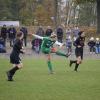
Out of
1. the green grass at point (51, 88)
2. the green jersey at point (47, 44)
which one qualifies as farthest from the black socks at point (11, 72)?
the green jersey at point (47, 44)

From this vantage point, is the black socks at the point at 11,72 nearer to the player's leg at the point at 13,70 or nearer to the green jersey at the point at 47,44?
the player's leg at the point at 13,70

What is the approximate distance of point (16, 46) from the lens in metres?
18.0

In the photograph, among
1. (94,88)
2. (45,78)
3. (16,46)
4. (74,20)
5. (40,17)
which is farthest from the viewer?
(74,20)

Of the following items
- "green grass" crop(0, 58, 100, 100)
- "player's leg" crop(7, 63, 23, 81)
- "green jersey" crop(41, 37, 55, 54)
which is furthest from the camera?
"green jersey" crop(41, 37, 55, 54)

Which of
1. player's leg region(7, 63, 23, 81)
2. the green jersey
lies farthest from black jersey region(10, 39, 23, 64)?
the green jersey

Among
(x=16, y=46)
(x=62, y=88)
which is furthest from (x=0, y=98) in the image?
(x=16, y=46)

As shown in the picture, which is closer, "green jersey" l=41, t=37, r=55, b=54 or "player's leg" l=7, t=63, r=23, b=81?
"player's leg" l=7, t=63, r=23, b=81

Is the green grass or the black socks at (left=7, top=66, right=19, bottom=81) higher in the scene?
the black socks at (left=7, top=66, right=19, bottom=81)

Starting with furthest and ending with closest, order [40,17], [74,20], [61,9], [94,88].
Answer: [61,9], [74,20], [40,17], [94,88]

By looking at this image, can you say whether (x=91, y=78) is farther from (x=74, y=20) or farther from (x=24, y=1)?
(x=74, y=20)

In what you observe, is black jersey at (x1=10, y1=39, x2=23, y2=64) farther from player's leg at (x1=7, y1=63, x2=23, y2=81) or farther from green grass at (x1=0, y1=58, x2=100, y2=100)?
green grass at (x1=0, y1=58, x2=100, y2=100)

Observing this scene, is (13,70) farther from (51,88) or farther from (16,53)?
(51,88)

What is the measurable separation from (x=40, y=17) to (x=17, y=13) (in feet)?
15.8

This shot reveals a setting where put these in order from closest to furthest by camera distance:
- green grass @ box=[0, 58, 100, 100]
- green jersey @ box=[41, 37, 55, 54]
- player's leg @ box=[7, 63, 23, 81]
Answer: green grass @ box=[0, 58, 100, 100] < player's leg @ box=[7, 63, 23, 81] < green jersey @ box=[41, 37, 55, 54]
